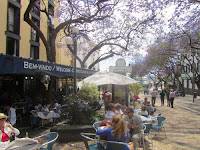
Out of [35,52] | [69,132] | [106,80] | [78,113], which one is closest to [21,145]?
[69,132]

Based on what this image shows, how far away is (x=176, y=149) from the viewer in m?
4.95

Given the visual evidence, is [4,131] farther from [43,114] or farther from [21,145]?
[43,114]

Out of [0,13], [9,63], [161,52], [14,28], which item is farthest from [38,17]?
[161,52]

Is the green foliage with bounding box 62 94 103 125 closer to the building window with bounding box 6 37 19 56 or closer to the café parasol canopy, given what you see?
the café parasol canopy

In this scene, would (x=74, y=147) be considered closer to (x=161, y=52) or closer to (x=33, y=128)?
(x=33, y=128)

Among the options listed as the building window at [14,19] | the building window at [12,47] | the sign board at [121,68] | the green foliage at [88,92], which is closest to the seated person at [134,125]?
the green foliage at [88,92]

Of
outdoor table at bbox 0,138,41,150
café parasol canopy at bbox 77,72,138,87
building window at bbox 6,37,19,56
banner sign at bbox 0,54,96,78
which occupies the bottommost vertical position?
outdoor table at bbox 0,138,41,150

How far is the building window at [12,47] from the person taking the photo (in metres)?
13.1

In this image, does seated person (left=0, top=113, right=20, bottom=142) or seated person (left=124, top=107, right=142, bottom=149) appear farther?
seated person (left=124, top=107, right=142, bottom=149)

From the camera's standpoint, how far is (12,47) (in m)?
13.6

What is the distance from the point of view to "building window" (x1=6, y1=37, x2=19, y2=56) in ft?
42.9

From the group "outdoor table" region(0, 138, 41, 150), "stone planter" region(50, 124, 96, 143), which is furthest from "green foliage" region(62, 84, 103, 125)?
"outdoor table" region(0, 138, 41, 150)

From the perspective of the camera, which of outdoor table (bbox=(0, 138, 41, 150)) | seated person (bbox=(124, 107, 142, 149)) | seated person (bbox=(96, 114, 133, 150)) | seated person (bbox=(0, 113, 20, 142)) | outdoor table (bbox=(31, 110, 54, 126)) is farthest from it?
outdoor table (bbox=(31, 110, 54, 126))

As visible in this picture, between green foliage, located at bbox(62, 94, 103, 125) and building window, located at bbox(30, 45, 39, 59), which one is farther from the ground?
building window, located at bbox(30, 45, 39, 59)
